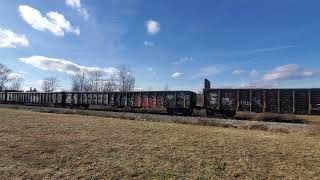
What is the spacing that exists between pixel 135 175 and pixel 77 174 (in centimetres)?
145

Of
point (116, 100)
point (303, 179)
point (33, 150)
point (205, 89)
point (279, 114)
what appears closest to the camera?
point (303, 179)

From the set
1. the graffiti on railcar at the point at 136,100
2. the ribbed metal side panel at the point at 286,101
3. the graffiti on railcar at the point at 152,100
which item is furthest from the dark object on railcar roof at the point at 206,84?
the graffiti on railcar at the point at 136,100

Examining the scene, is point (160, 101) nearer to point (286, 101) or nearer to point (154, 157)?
point (286, 101)

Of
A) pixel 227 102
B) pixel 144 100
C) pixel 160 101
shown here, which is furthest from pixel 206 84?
pixel 144 100

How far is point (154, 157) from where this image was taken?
905cm

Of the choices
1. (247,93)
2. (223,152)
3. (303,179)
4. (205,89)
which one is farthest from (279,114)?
(303,179)

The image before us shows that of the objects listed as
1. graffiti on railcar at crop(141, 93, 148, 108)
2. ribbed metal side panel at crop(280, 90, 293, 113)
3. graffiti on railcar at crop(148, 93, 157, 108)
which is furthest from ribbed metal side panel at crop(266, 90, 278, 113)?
graffiti on railcar at crop(141, 93, 148, 108)

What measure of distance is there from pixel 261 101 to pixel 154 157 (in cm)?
2035

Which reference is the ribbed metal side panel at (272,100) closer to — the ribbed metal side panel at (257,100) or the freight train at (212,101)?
the freight train at (212,101)

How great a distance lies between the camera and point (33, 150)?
414 inches

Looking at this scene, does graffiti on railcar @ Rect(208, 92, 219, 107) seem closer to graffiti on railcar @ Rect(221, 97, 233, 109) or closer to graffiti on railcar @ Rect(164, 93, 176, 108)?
graffiti on railcar @ Rect(221, 97, 233, 109)

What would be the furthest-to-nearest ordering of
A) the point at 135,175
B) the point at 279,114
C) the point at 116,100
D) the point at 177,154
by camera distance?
1. the point at 116,100
2. the point at 279,114
3. the point at 177,154
4. the point at 135,175

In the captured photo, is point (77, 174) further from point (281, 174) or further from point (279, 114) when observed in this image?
point (279, 114)

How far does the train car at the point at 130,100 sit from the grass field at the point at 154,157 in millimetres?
20342
